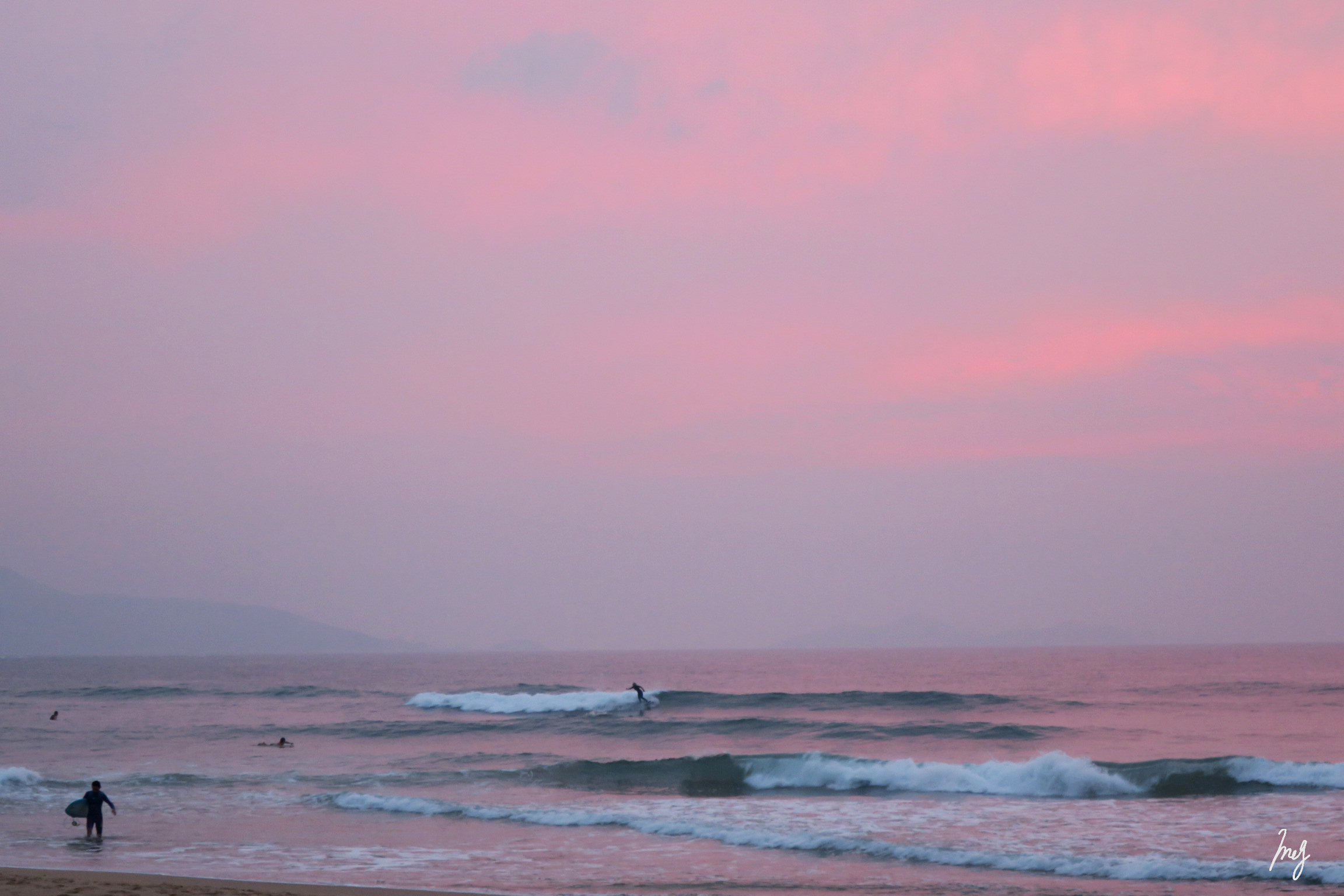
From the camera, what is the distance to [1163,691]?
4806 centimetres

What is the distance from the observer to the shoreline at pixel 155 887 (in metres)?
12.0

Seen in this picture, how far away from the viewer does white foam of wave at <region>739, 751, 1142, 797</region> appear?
71.1 feet

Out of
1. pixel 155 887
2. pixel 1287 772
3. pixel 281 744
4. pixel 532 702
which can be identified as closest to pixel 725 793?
pixel 1287 772

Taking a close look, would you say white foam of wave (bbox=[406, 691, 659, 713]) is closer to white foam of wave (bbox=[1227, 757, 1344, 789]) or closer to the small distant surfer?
the small distant surfer

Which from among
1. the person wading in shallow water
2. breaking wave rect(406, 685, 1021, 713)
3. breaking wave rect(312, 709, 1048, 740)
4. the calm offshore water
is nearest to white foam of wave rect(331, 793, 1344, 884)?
the calm offshore water

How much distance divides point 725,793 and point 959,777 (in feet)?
17.3

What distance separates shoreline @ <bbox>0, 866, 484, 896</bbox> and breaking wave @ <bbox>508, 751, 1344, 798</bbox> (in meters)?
10.8

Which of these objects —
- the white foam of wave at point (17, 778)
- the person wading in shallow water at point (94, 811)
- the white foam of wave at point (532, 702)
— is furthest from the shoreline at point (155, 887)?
the white foam of wave at point (532, 702)

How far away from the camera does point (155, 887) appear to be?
12.6 meters

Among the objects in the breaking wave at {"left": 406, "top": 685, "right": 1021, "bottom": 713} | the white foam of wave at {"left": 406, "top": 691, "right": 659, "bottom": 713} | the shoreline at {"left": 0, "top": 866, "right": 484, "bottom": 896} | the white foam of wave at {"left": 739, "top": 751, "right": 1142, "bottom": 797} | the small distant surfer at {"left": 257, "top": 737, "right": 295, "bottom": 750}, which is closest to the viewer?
the shoreline at {"left": 0, "top": 866, "right": 484, "bottom": 896}

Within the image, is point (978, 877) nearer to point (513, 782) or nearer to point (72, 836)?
point (513, 782)

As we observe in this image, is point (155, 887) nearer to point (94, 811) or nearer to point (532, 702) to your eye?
point (94, 811)

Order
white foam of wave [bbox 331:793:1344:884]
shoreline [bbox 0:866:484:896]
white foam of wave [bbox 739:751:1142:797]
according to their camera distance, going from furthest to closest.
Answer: white foam of wave [bbox 739:751:1142:797]
white foam of wave [bbox 331:793:1344:884]
shoreline [bbox 0:866:484:896]

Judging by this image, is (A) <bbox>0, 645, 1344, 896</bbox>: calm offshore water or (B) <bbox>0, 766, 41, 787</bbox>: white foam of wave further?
(B) <bbox>0, 766, 41, 787</bbox>: white foam of wave
